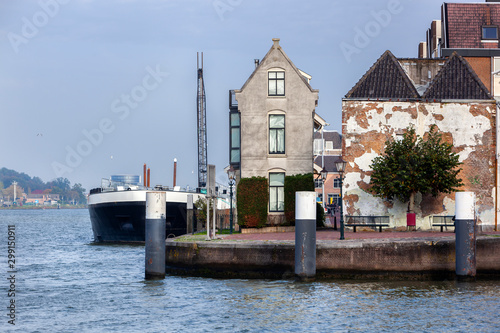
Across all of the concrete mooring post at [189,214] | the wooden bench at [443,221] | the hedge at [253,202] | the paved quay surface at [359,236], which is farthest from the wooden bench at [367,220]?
the concrete mooring post at [189,214]

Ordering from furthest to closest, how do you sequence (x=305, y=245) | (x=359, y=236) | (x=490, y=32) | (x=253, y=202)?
(x=490, y=32), (x=253, y=202), (x=359, y=236), (x=305, y=245)

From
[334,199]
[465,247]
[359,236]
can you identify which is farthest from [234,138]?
[334,199]

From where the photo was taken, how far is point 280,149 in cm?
4419

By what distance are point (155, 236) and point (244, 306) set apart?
5482mm

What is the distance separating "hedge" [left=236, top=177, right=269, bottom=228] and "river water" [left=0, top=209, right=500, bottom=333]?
1007 cm

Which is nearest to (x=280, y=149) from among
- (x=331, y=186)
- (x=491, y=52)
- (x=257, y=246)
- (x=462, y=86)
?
(x=462, y=86)

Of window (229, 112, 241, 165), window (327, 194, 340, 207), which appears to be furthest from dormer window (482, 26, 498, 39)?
window (327, 194, 340, 207)

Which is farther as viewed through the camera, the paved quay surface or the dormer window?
the dormer window

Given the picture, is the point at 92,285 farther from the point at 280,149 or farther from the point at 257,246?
the point at 280,149

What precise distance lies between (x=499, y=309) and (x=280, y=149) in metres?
22.0

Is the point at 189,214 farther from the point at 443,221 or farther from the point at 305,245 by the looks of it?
the point at 305,245

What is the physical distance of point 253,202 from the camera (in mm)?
41406

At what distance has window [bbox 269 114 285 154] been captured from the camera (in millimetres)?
44156

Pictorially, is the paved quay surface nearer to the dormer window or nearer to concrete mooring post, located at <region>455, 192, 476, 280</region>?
concrete mooring post, located at <region>455, 192, 476, 280</region>
